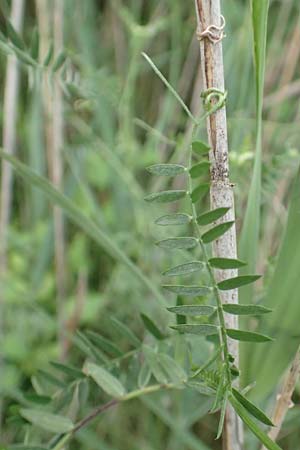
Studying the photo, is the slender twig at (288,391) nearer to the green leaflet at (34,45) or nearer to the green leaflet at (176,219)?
the green leaflet at (176,219)

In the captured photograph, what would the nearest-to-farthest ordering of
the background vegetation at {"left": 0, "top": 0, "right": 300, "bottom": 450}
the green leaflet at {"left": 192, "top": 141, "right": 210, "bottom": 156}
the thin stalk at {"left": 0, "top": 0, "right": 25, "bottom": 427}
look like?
the green leaflet at {"left": 192, "top": 141, "right": 210, "bottom": 156}
the background vegetation at {"left": 0, "top": 0, "right": 300, "bottom": 450}
the thin stalk at {"left": 0, "top": 0, "right": 25, "bottom": 427}

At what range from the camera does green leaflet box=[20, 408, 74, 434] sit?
0.55 metres

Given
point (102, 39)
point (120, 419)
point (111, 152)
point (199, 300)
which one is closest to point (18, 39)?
point (199, 300)

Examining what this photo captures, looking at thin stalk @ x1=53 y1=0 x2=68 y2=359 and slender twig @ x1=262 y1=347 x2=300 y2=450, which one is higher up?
thin stalk @ x1=53 y1=0 x2=68 y2=359

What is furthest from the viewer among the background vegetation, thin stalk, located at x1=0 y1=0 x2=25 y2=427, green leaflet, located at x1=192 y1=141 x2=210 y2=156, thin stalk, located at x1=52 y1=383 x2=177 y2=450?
thin stalk, located at x1=0 y1=0 x2=25 y2=427

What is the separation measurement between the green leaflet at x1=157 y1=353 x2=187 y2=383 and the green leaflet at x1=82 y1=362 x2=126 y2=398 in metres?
0.04

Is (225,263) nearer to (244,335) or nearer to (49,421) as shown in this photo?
(244,335)

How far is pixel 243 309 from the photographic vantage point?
1.45 feet

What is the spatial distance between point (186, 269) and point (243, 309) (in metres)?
0.04

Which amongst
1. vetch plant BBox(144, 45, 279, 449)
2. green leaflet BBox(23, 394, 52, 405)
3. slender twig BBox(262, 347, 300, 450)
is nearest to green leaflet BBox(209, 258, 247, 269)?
vetch plant BBox(144, 45, 279, 449)

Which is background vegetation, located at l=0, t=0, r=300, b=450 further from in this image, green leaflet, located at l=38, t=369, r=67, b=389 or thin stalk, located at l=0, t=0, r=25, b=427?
green leaflet, located at l=38, t=369, r=67, b=389

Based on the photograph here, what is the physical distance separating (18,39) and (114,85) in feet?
1.62

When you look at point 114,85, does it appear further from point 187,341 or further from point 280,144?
point 187,341

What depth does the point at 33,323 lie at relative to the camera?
121 centimetres
